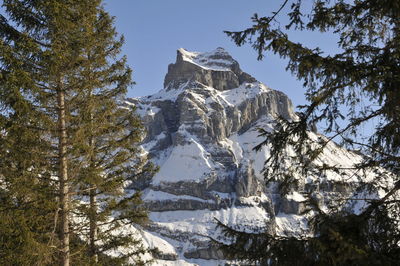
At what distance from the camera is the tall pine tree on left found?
756 cm

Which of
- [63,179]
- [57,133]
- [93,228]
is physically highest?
[57,133]

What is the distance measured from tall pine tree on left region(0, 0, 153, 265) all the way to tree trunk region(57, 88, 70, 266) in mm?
22

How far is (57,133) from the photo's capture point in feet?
27.5

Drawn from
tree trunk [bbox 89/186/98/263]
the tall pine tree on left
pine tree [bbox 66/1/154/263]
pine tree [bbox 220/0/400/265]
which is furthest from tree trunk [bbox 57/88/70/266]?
pine tree [bbox 220/0/400/265]

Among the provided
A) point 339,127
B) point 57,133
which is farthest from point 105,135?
point 339,127

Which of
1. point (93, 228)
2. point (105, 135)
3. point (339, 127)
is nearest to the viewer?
point (339, 127)

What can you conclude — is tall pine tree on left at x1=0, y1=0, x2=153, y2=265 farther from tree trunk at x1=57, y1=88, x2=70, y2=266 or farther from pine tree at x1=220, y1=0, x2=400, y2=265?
pine tree at x1=220, y1=0, x2=400, y2=265

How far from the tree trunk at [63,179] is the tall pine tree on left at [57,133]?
0.07 feet

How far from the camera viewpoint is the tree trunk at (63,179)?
26.0 feet

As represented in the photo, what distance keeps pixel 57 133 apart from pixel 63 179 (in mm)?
1070

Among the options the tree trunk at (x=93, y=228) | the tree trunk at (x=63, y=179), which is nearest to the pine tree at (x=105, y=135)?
the tree trunk at (x=93, y=228)

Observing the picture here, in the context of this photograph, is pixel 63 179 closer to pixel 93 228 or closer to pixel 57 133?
pixel 57 133

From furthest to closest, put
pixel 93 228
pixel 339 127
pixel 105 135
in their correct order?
1. pixel 105 135
2. pixel 93 228
3. pixel 339 127

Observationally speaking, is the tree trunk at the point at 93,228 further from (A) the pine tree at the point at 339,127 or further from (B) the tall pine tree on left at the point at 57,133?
(A) the pine tree at the point at 339,127
